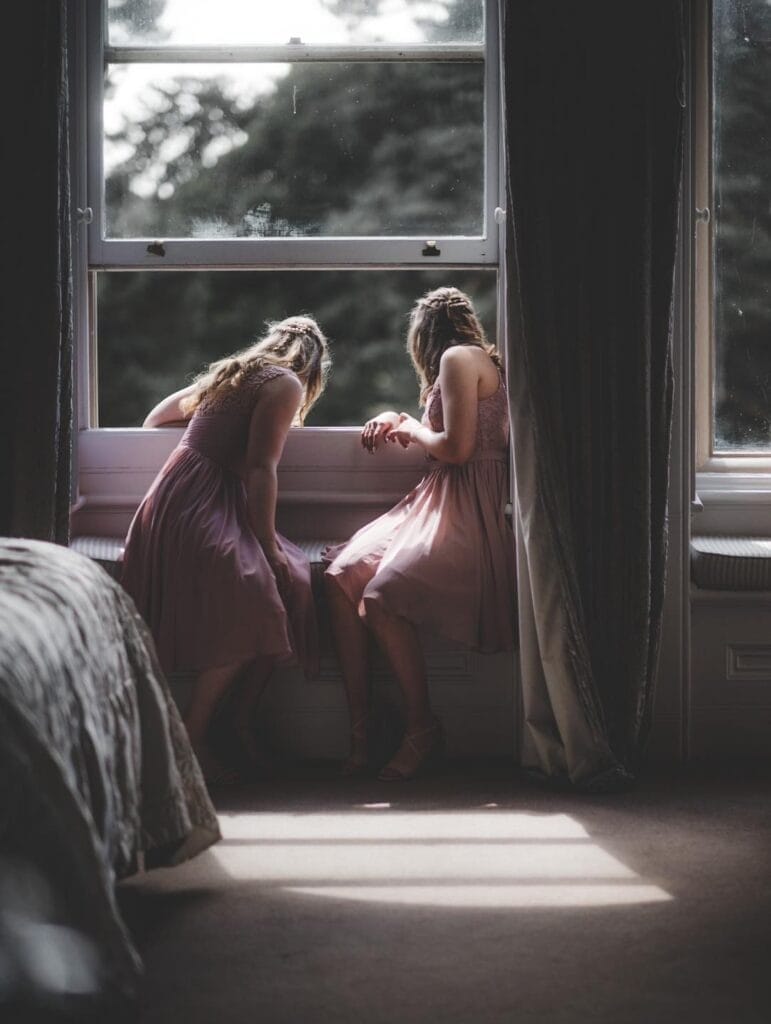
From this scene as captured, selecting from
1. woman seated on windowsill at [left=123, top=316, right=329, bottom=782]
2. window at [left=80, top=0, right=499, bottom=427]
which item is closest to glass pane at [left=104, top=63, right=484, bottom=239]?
window at [left=80, top=0, right=499, bottom=427]

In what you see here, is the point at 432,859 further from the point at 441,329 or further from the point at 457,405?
the point at 441,329

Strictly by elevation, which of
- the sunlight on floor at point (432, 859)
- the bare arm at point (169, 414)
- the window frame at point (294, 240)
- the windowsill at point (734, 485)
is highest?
the window frame at point (294, 240)

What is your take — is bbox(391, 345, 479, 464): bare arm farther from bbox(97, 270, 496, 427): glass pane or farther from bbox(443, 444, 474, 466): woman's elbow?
bbox(97, 270, 496, 427): glass pane

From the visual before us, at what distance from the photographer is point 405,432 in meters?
3.45

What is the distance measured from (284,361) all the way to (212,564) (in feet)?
2.11

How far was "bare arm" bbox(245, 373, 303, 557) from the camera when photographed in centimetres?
322

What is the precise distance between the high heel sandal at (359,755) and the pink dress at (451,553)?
1.05 ft

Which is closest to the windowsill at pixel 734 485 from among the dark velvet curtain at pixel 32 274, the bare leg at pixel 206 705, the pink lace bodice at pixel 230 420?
the pink lace bodice at pixel 230 420

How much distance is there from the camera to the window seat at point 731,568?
126 inches

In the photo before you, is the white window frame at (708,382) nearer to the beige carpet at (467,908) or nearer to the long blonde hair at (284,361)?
the beige carpet at (467,908)

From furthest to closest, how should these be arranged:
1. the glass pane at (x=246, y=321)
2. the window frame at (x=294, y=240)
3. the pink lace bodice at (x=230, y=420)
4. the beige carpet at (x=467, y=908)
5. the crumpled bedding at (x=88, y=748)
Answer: the glass pane at (x=246, y=321), the window frame at (x=294, y=240), the pink lace bodice at (x=230, y=420), the beige carpet at (x=467, y=908), the crumpled bedding at (x=88, y=748)

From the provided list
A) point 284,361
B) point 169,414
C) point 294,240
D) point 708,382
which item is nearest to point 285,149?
point 294,240

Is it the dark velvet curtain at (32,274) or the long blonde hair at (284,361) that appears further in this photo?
the long blonde hair at (284,361)

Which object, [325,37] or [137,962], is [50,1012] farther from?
[325,37]
